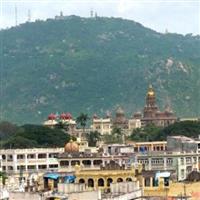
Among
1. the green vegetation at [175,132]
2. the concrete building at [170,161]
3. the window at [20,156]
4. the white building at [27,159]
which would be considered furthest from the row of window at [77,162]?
the green vegetation at [175,132]

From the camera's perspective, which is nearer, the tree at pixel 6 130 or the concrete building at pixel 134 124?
the tree at pixel 6 130

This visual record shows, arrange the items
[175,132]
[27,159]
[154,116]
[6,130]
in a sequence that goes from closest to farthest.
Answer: [27,159]
[175,132]
[6,130]
[154,116]

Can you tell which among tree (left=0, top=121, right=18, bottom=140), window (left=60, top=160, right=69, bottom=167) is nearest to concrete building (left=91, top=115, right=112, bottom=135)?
tree (left=0, top=121, right=18, bottom=140)

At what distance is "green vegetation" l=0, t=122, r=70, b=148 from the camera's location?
10619 centimetres

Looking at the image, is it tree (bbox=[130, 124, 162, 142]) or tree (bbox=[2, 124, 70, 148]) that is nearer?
tree (bbox=[2, 124, 70, 148])

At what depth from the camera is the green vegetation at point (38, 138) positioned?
348ft

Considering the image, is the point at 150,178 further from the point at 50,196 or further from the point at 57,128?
the point at 57,128

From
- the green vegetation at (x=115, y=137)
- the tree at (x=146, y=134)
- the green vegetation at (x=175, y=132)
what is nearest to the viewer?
the green vegetation at (x=175, y=132)

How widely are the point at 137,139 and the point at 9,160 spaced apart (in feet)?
111

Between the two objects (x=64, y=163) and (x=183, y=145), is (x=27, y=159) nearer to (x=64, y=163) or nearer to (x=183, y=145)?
(x=183, y=145)

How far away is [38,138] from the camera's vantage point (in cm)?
11344

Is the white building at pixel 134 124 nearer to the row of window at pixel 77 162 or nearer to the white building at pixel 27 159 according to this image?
the white building at pixel 27 159

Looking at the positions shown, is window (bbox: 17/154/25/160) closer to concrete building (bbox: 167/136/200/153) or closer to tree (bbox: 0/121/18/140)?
concrete building (bbox: 167/136/200/153)

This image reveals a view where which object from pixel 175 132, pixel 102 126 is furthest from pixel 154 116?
pixel 175 132
